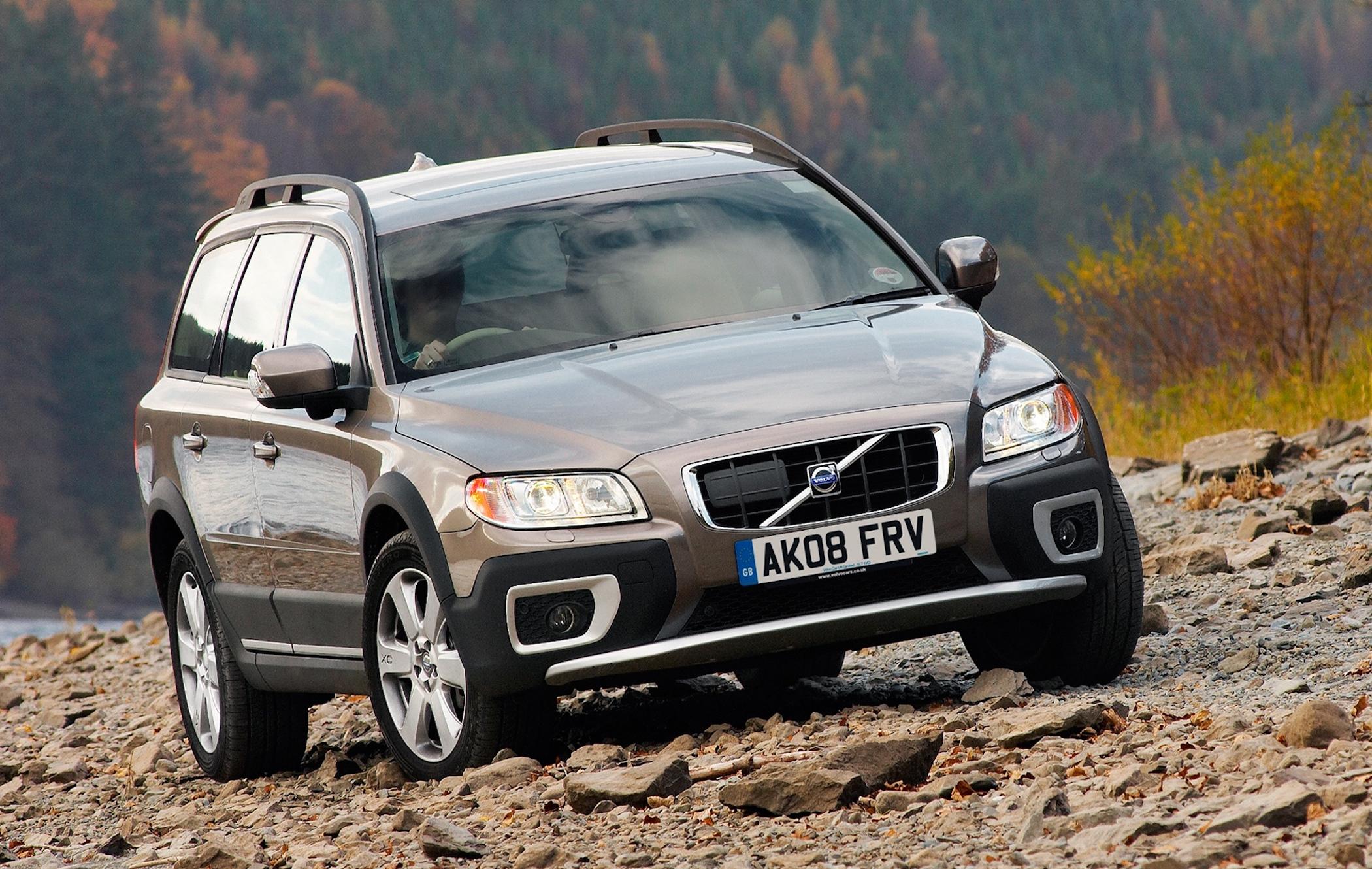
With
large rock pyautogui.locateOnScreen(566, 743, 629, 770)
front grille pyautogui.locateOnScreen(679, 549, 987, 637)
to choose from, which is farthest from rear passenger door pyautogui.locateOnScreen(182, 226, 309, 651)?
front grille pyautogui.locateOnScreen(679, 549, 987, 637)

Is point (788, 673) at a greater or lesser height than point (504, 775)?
lesser

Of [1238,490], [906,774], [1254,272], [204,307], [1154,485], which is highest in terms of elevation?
[204,307]

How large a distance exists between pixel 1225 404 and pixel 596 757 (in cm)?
1002

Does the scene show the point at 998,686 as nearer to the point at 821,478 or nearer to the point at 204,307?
the point at 821,478

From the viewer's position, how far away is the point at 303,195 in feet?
27.7

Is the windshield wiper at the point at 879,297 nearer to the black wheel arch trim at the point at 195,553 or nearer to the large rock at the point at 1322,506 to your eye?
the black wheel arch trim at the point at 195,553

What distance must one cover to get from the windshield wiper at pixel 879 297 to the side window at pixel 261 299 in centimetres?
196

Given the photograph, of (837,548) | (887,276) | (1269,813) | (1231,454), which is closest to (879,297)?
(887,276)

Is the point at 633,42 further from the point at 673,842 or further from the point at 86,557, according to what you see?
the point at 673,842

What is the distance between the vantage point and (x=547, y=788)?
5.62m

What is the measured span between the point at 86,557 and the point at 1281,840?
73.0 meters

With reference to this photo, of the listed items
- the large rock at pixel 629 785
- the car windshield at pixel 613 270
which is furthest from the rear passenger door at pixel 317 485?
the large rock at pixel 629 785

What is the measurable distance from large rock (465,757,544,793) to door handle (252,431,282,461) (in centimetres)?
169

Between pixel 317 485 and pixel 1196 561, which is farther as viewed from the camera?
pixel 1196 561
